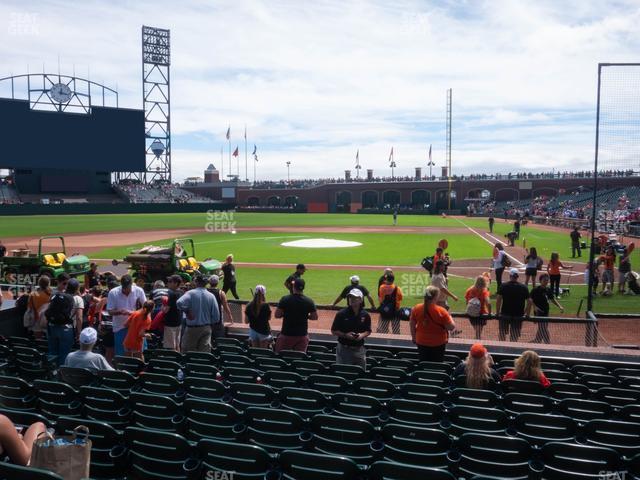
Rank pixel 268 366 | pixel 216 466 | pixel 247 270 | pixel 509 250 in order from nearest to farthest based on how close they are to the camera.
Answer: pixel 216 466
pixel 268 366
pixel 247 270
pixel 509 250

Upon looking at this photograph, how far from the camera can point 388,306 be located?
42.2 ft

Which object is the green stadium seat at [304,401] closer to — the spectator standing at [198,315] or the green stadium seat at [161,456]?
the green stadium seat at [161,456]

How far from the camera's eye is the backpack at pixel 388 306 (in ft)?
41.8

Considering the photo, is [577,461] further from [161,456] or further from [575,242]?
[575,242]

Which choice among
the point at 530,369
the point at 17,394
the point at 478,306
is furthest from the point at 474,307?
the point at 17,394

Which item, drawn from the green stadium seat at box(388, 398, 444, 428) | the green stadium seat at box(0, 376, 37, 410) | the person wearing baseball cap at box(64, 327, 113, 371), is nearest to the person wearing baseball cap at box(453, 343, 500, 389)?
the green stadium seat at box(388, 398, 444, 428)

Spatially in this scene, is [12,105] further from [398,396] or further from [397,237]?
[398,396]

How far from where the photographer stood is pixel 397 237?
141 feet

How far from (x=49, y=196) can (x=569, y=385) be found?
3535 inches

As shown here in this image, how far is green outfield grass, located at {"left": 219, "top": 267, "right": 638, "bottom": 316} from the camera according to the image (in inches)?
678

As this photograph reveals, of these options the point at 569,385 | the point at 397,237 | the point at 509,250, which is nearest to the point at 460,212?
the point at 397,237

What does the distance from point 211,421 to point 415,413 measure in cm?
210

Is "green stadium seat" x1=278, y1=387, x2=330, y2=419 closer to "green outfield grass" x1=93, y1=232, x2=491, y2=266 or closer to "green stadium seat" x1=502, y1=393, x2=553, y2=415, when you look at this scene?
"green stadium seat" x1=502, y1=393, x2=553, y2=415

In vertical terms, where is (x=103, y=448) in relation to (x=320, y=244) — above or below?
above
